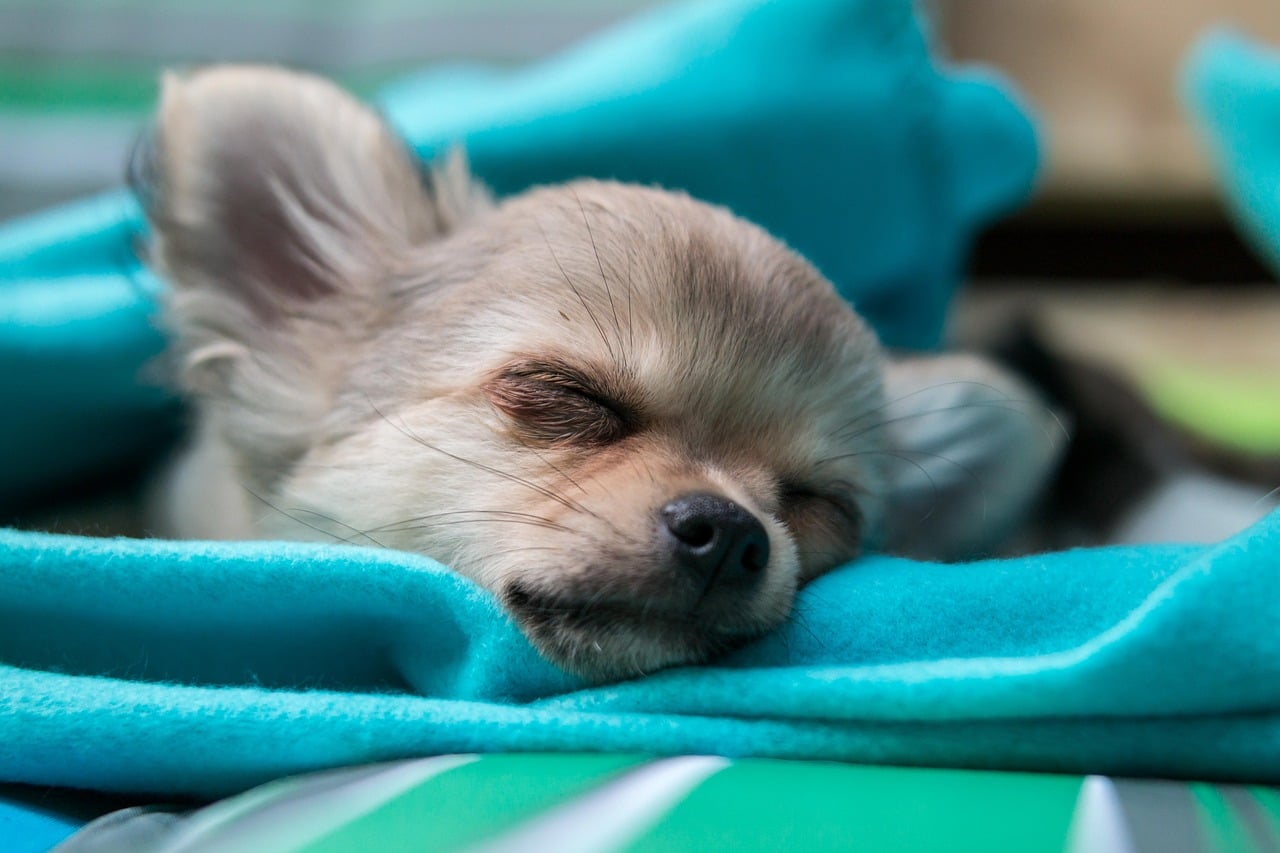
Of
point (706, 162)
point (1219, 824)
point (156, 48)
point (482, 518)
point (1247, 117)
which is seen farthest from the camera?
point (156, 48)

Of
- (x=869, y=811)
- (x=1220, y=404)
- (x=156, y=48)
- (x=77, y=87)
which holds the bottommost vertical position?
(x=869, y=811)

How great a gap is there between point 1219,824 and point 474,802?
59 centimetres

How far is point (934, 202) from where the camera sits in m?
2.11

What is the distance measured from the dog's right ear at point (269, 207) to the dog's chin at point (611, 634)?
1.91ft

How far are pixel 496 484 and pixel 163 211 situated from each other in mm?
645

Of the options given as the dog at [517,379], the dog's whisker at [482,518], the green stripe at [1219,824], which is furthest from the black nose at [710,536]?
the green stripe at [1219,824]

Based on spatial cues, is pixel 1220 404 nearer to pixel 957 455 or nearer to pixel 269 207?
pixel 957 455

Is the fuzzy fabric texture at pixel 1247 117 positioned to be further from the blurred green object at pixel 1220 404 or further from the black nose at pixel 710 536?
the black nose at pixel 710 536

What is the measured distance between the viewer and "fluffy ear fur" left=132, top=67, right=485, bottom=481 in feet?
4.68

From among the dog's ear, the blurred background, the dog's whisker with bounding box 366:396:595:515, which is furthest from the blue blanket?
the blurred background

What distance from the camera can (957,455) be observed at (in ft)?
5.86

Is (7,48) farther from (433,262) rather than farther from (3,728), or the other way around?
(3,728)

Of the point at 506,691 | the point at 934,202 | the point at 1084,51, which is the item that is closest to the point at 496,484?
the point at 506,691

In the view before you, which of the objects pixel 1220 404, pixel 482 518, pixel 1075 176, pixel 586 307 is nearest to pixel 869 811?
pixel 482 518
